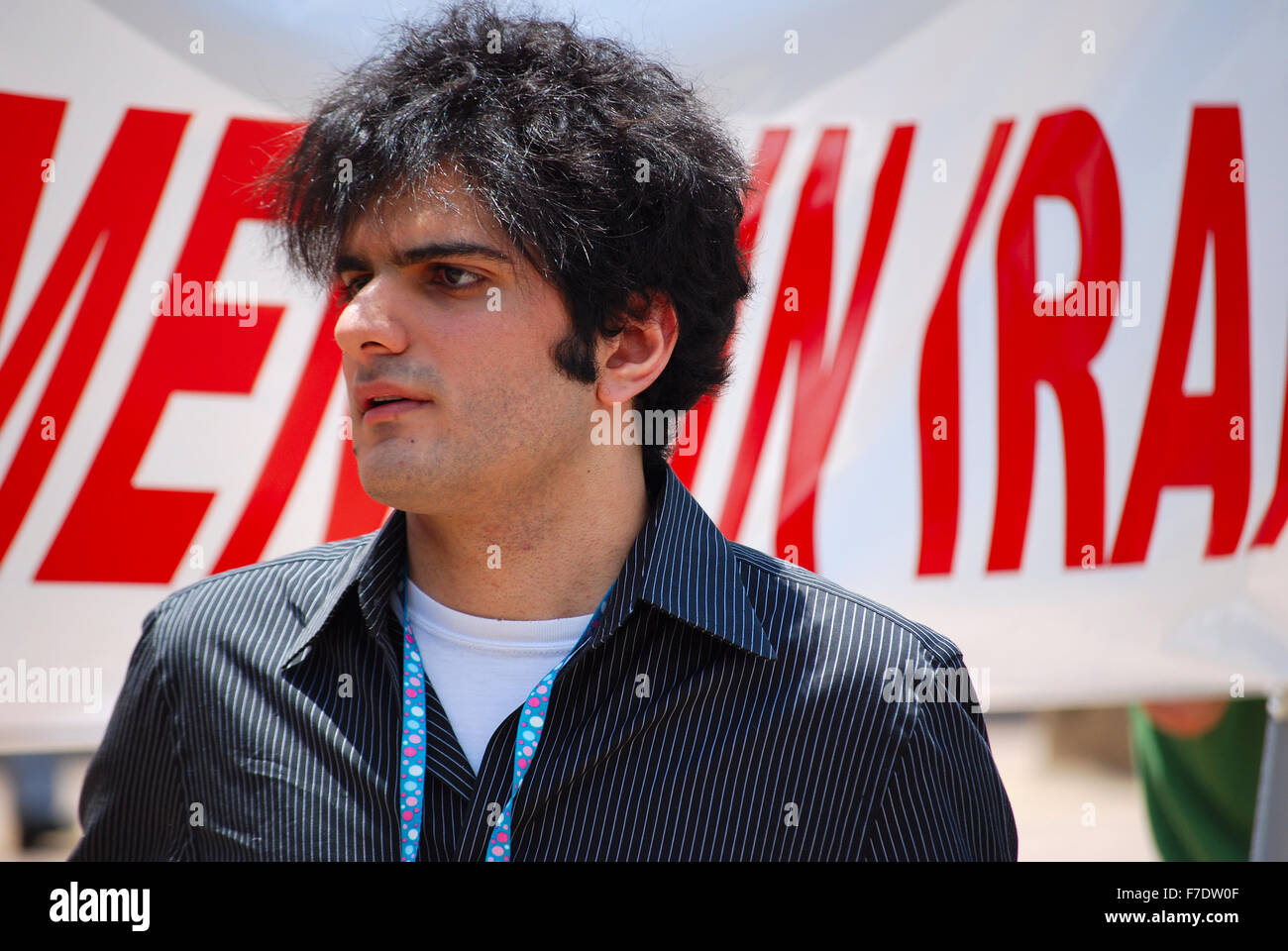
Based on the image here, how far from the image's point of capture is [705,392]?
192cm

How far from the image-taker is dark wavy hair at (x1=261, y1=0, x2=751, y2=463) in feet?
5.16

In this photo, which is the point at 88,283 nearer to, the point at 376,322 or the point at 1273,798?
the point at 376,322

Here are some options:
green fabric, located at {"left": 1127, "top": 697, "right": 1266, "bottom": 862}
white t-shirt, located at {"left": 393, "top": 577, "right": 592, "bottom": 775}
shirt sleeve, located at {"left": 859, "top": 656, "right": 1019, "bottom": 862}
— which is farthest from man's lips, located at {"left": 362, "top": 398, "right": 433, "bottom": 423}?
green fabric, located at {"left": 1127, "top": 697, "right": 1266, "bottom": 862}

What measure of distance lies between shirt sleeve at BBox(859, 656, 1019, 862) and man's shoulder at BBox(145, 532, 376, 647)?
2.54ft

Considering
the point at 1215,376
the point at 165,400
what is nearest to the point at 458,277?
the point at 165,400

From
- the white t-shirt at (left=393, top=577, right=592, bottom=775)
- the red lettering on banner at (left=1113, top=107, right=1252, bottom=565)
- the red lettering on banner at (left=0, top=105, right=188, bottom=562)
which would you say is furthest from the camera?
the red lettering on banner at (left=1113, top=107, right=1252, bottom=565)

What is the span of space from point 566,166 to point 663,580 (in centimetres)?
59

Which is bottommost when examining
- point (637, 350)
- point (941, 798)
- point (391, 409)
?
point (941, 798)

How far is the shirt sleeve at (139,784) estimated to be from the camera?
152 centimetres

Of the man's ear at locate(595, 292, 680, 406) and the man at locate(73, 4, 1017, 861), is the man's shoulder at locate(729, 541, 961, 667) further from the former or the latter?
the man's ear at locate(595, 292, 680, 406)

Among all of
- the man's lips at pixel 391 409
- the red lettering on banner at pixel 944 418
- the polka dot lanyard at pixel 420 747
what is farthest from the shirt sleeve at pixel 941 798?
the red lettering on banner at pixel 944 418

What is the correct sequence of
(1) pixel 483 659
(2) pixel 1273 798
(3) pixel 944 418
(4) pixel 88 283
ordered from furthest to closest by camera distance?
(2) pixel 1273 798 < (3) pixel 944 418 < (4) pixel 88 283 < (1) pixel 483 659

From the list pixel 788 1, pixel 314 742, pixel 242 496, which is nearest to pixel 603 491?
pixel 314 742

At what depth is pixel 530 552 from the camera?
1.56 m
